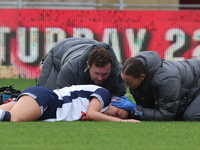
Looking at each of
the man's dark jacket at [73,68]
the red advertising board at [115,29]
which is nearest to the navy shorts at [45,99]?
the man's dark jacket at [73,68]

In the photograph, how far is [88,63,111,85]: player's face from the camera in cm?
458

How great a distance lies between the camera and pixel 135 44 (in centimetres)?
1228

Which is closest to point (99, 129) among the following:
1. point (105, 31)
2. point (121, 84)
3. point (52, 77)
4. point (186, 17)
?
point (121, 84)

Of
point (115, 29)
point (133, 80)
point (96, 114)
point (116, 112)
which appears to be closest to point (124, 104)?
point (116, 112)

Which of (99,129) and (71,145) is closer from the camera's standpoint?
(71,145)

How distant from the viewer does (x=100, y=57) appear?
14.8 feet

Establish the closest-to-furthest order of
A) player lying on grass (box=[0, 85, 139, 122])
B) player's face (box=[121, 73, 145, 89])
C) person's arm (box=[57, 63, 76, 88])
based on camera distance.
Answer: player lying on grass (box=[0, 85, 139, 122]), player's face (box=[121, 73, 145, 89]), person's arm (box=[57, 63, 76, 88])

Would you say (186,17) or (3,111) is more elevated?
(186,17)

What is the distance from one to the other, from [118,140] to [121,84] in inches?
84.0

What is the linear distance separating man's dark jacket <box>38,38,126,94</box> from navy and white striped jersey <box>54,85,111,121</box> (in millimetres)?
555

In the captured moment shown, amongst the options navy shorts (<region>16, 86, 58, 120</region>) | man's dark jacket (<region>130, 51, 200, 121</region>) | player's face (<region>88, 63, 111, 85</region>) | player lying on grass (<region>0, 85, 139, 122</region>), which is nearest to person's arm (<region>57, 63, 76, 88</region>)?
player's face (<region>88, 63, 111, 85</region>)

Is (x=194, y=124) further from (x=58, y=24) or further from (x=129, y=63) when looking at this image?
(x=58, y=24)

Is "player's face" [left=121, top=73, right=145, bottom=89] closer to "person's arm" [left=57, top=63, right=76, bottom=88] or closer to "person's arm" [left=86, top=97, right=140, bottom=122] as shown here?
"person's arm" [left=86, top=97, right=140, bottom=122]

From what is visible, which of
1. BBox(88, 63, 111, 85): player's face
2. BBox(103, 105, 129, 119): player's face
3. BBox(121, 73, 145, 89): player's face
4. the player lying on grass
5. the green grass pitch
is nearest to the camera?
the green grass pitch
